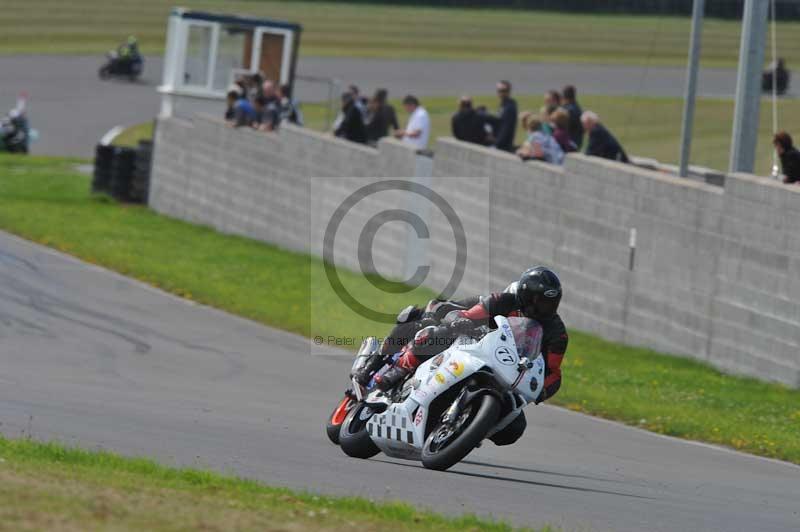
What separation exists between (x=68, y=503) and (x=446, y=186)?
15.5 m

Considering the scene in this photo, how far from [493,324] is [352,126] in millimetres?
15774

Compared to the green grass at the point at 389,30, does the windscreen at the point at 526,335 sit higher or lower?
lower

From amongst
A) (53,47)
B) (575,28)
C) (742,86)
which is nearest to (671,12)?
(575,28)

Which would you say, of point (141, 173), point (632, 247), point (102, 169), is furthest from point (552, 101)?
point (102, 169)

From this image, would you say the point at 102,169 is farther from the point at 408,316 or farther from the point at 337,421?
the point at 408,316

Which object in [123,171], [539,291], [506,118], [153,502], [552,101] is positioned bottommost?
[153,502]

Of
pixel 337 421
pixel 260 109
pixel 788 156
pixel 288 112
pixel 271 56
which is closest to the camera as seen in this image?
pixel 337 421

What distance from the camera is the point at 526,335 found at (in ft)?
30.0

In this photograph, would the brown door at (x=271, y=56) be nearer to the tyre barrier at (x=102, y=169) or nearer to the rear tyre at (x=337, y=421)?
the tyre barrier at (x=102, y=169)

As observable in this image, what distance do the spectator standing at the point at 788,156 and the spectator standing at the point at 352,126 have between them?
10.1m

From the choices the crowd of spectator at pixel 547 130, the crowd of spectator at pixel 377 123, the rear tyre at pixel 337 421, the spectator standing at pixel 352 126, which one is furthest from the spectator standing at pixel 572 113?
the rear tyre at pixel 337 421

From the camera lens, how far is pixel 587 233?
19.0m

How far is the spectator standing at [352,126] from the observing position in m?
24.8

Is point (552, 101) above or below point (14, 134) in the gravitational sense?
above
